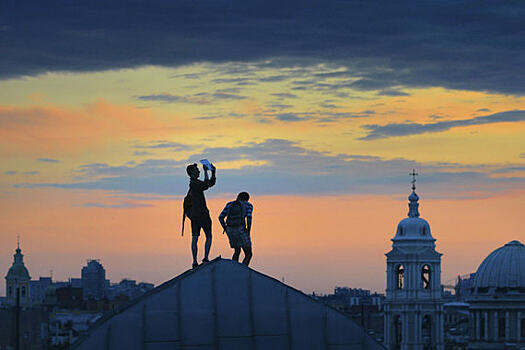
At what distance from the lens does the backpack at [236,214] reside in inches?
1549

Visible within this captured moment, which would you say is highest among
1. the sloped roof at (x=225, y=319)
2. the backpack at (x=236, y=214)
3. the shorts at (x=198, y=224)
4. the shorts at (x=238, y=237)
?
the backpack at (x=236, y=214)

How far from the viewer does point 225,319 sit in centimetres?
→ 3872

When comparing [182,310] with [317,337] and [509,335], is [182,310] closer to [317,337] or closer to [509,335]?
[317,337]

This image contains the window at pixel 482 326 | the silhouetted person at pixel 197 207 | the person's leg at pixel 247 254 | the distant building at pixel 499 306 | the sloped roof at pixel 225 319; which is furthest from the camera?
the distant building at pixel 499 306

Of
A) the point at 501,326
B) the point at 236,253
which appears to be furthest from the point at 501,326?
the point at 236,253

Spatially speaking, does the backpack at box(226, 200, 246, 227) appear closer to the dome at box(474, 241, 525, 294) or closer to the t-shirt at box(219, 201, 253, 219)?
the t-shirt at box(219, 201, 253, 219)

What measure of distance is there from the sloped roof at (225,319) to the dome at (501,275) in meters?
150

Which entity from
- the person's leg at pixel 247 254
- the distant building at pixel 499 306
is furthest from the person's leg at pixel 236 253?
the distant building at pixel 499 306

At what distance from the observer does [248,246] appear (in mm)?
39688

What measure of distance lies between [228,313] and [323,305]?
2246 millimetres

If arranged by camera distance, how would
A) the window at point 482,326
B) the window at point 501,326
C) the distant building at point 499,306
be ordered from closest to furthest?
1. the window at point 482,326
2. the distant building at point 499,306
3. the window at point 501,326

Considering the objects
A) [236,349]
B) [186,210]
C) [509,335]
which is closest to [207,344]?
[236,349]

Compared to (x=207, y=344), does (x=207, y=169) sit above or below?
above

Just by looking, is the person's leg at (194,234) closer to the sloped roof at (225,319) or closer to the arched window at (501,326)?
the sloped roof at (225,319)
